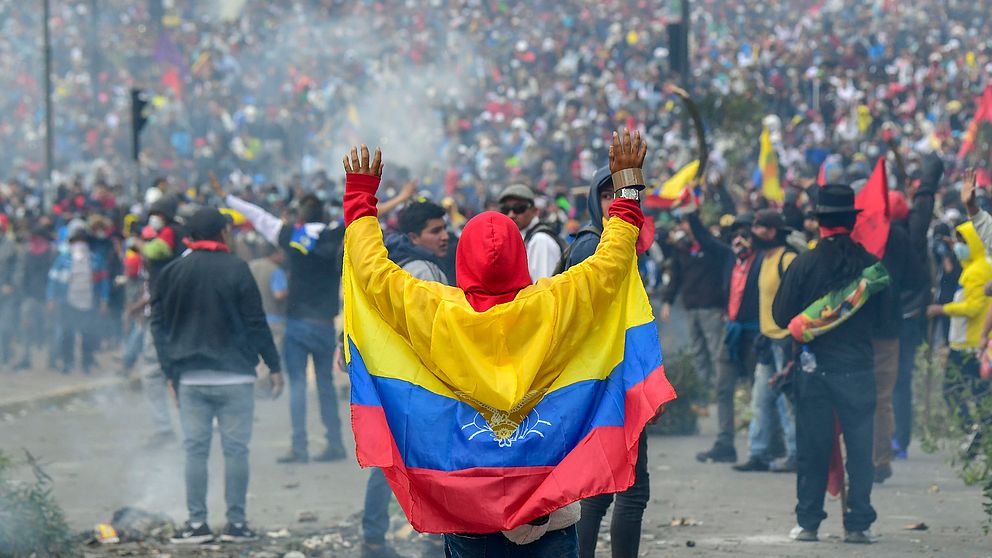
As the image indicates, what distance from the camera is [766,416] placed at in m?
10.1

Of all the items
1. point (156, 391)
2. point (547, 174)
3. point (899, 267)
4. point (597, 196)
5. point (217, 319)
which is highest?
point (547, 174)

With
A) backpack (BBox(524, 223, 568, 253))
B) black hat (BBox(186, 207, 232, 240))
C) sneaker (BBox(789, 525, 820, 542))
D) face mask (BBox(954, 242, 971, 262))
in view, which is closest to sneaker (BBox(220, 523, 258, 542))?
black hat (BBox(186, 207, 232, 240))

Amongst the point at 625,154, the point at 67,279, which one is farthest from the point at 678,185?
the point at 67,279

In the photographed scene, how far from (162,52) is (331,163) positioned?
8020 millimetres

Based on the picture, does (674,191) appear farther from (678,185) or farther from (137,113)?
(137,113)

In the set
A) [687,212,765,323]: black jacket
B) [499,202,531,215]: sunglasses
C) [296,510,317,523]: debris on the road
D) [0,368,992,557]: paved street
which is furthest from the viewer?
[687,212,765,323]: black jacket

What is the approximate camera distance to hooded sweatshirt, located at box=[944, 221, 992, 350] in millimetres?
9633

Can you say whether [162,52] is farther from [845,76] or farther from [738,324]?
[738,324]

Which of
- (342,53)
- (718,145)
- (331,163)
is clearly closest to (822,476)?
(718,145)

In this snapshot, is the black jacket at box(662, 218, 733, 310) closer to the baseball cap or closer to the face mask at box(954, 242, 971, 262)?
the face mask at box(954, 242, 971, 262)

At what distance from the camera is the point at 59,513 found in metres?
7.43

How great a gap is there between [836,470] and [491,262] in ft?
13.3

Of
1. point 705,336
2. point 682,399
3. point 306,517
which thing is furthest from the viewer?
point 705,336

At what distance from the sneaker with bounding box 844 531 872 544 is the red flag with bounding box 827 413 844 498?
1.07 ft
